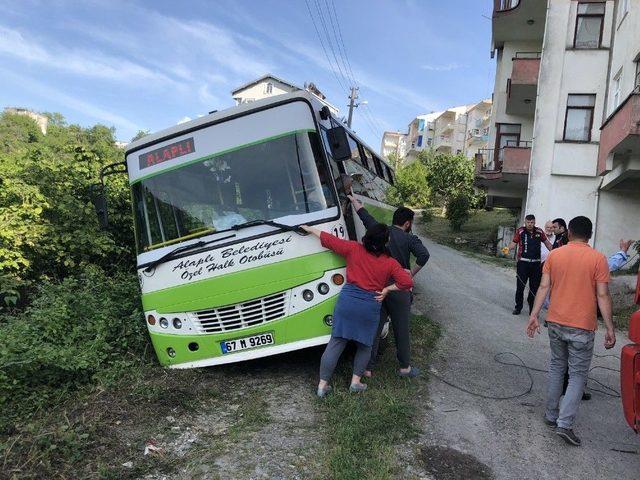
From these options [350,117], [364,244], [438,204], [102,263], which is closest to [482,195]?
[438,204]

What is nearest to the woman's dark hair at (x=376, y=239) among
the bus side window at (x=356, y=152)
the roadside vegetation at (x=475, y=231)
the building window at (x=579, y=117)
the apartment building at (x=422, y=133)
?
the bus side window at (x=356, y=152)

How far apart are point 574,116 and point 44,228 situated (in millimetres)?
16280

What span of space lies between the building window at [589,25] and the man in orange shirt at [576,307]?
51.5 ft

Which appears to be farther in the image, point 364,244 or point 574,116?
point 574,116

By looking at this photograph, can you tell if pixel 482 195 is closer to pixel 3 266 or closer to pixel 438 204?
pixel 438 204

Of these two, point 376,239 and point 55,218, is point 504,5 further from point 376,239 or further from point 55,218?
point 376,239

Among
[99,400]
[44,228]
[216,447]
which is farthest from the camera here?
[44,228]

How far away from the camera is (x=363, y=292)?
4758 mm

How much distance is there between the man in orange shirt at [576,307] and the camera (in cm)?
422

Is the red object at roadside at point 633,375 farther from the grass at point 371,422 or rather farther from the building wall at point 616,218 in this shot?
the building wall at point 616,218

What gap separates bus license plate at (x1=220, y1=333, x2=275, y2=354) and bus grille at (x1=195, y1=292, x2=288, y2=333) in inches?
5.0

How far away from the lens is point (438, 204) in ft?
141

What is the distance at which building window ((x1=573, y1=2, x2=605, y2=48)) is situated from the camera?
16859 millimetres

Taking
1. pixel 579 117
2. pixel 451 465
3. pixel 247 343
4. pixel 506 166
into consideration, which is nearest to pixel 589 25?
pixel 579 117
